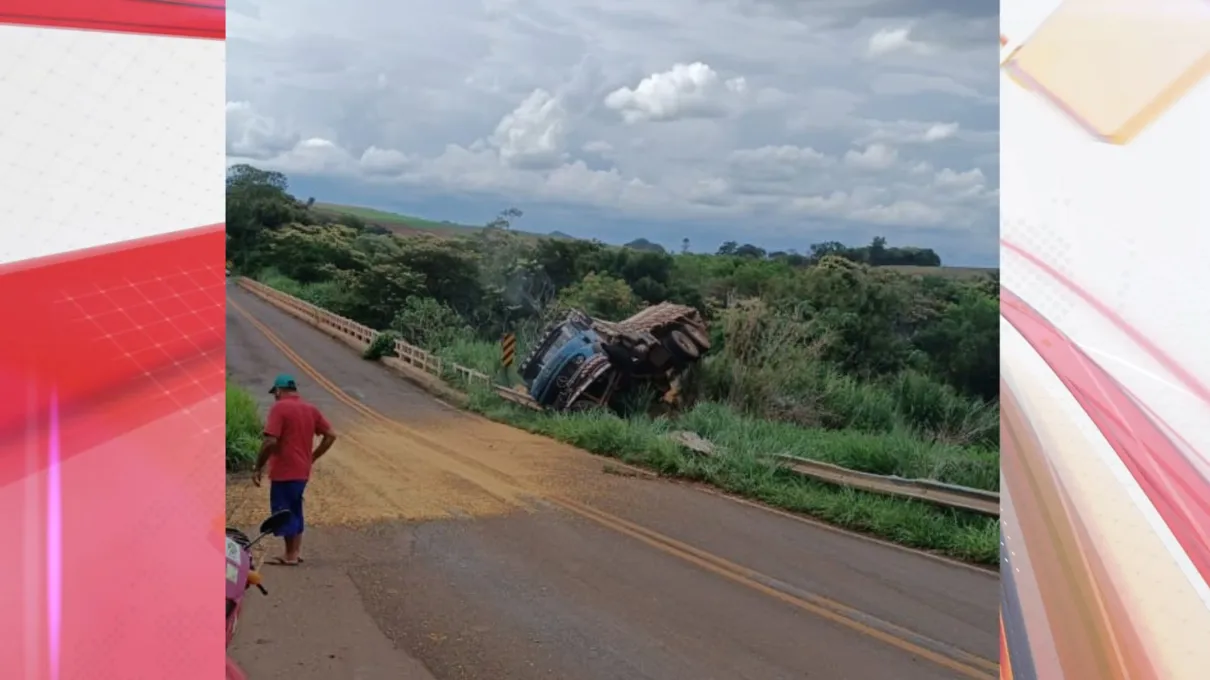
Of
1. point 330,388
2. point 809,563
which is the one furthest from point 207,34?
point 809,563

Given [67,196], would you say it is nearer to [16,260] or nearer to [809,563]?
[16,260]

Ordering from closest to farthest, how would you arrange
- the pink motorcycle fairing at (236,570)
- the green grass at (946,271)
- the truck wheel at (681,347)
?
the pink motorcycle fairing at (236,570) < the green grass at (946,271) < the truck wheel at (681,347)

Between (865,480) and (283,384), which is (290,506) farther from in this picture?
(865,480)

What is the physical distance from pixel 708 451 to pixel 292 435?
973 millimetres

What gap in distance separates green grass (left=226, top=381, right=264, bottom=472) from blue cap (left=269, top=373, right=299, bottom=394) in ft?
0.20

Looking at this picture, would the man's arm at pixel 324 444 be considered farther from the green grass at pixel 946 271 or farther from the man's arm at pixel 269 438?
the green grass at pixel 946 271

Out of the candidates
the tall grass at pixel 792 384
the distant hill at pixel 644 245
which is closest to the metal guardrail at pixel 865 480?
the tall grass at pixel 792 384

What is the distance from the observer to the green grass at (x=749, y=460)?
2.16 m

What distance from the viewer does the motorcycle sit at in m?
1.76

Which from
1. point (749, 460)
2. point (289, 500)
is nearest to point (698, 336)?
point (749, 460)

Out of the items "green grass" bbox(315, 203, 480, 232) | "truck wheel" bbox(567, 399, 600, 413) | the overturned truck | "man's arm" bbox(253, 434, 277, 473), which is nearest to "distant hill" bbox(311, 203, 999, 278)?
"green grass" bbox(315, 203, 480, 232)

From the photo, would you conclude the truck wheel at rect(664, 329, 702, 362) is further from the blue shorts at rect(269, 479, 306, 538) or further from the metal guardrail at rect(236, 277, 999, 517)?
the blue shorts at rect(269, 479, 306, 538)

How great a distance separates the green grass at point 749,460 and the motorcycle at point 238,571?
1.79 feet

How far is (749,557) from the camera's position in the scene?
6.58 ft
